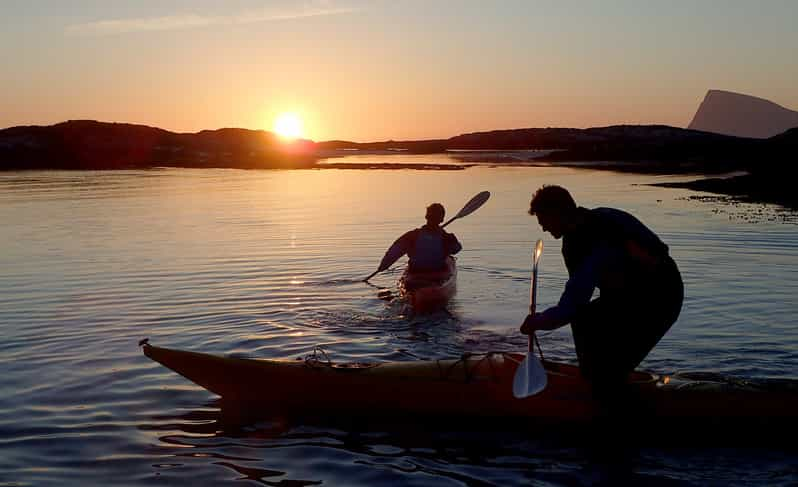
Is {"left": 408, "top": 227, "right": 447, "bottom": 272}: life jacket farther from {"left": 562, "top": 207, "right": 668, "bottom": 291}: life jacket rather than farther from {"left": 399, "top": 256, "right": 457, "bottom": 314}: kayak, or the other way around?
{"left": 562, "top": 207, "right": 668, "bottom": 291}: life jacket

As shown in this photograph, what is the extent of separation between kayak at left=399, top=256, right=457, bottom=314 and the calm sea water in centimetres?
29

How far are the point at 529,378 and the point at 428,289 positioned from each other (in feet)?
17.8

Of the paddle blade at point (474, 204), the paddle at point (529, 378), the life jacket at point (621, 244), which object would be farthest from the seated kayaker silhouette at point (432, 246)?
the life jacket at point (621, 244)

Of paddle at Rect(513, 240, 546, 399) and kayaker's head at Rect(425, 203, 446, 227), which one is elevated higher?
kayaker's head at Rect(425, 203, 446, 227)

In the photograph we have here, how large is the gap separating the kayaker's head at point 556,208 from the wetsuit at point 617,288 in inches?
2.7

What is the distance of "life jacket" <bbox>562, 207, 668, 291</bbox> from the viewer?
18.3ft

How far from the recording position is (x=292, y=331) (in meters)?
10.1

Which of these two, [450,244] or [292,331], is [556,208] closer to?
[292,331]

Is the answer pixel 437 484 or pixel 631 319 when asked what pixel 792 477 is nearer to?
pixel 631 319

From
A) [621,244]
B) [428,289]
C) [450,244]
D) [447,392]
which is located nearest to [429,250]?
[450,244]

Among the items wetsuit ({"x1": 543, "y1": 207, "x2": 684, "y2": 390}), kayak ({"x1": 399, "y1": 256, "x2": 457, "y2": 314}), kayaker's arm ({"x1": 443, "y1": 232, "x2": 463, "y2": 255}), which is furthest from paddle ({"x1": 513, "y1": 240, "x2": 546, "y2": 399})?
kayaker's arm ({"x1": 443, "y1": 232, "x2": 463, "y2": 255})

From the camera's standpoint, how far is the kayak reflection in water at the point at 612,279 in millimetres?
5605

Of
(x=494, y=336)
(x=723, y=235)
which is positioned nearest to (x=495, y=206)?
(x=723, y=235)

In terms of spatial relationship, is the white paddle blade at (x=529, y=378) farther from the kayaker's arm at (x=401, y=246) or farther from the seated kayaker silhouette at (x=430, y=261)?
the kayaker's arm at (x=401, y=246)
